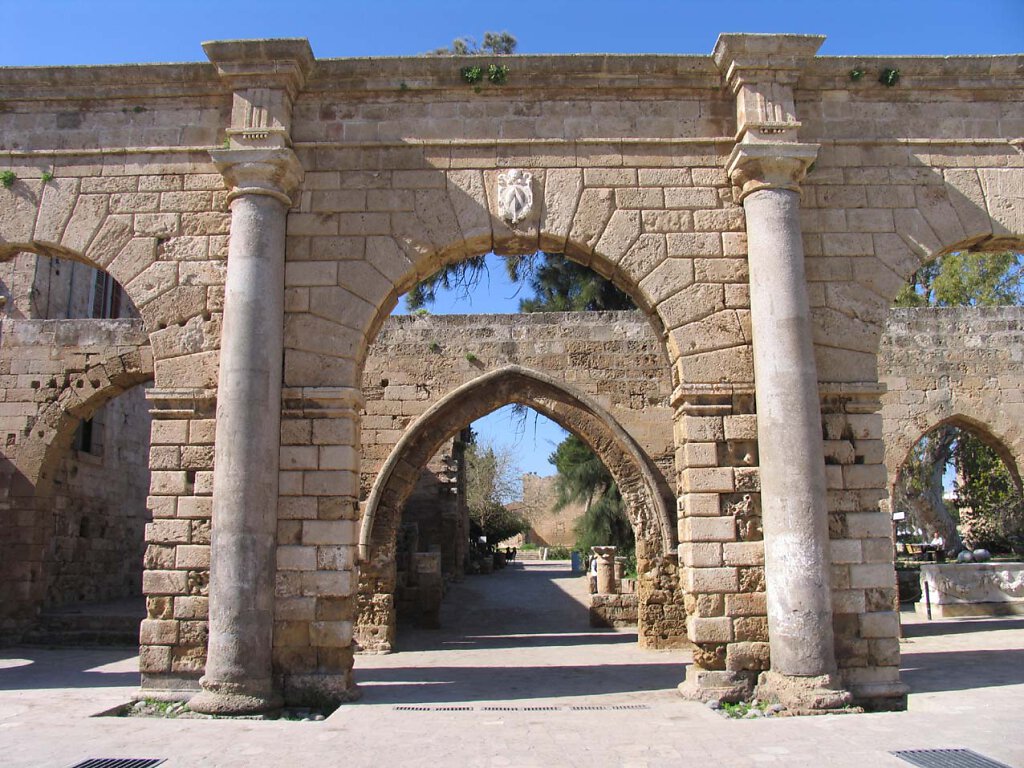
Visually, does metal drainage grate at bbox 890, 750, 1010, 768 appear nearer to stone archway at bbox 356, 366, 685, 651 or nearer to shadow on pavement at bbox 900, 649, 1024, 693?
shadow on pavement at bbox 900, 649, 1024, 693

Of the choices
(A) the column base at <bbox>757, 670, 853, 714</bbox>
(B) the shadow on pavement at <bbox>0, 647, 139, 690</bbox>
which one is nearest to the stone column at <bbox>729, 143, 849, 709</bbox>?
(A) the column base at <bbox>757, 670, 853, 714</bbox>

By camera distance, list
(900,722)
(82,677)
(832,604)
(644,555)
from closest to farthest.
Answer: (900,722), (832,604), (82,677), (644,555)

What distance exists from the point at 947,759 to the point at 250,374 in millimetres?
5323

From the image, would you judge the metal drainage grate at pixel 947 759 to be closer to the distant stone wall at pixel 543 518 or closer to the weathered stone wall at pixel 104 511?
the weathered stone wall at pixel 104 511

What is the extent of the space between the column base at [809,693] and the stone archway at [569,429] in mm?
4777

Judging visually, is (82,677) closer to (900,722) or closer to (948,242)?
(900,722)

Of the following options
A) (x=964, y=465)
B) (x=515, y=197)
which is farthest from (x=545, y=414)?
(x=964, y=465)

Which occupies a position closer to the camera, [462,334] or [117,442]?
[462,334]

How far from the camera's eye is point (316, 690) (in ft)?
21.5

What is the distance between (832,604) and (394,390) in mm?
7226

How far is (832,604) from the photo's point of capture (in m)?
6.64

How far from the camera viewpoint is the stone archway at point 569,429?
36.9 feet

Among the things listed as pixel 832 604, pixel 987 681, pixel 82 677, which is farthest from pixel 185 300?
pixel 987 681

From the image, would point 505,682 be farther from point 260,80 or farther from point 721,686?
point 260,80
